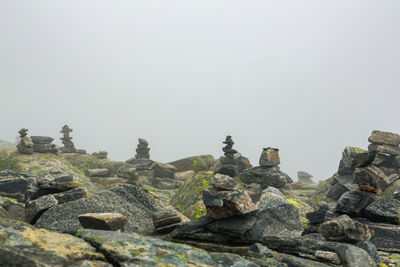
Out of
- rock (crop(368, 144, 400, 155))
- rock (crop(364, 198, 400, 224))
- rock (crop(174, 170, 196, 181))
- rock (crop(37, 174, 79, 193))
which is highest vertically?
rock (crop(368, 144, 400, 155))

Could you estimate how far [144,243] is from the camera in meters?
6.04

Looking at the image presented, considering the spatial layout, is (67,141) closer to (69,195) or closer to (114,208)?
(69,195)

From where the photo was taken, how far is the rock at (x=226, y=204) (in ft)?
28.1

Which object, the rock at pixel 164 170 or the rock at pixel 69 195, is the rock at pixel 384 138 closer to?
the rock at pixel 164 170

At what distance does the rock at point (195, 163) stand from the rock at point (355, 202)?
3395cm

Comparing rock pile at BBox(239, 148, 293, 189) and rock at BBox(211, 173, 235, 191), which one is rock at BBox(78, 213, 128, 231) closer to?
rock at BBox(211, 173, 235, 191)

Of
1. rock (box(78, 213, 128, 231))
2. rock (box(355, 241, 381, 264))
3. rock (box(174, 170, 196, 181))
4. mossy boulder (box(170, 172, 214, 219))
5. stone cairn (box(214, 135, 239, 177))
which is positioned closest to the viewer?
rock (box(78, 213, 128, 231))

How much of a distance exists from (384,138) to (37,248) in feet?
128

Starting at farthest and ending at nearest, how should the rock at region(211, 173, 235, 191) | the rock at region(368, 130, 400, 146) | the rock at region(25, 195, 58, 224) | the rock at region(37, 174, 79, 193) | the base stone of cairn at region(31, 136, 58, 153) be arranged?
the base stone of cairn at region(31, 136, 58, 153) < the rock at region(368, 130, 400, 146) < the rock at region(37, 174, 79, 193) < the rock at region(25, 195, 58, 224) < the rock at region(211, 173, 235, 191)

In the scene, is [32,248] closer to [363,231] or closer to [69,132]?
[363,231]

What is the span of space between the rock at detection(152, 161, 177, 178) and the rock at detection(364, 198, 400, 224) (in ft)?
129

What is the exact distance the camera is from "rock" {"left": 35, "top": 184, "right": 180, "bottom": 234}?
10.1 metres

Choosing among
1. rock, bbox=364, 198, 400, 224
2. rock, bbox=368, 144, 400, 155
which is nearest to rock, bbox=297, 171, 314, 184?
rock, bbox=368, 144, 400, 155

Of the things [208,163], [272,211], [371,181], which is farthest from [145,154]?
[371,181]
